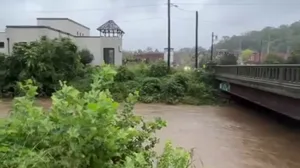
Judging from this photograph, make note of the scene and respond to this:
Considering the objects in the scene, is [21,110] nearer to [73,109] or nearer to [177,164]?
[73,109]

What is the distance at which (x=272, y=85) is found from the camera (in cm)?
1370

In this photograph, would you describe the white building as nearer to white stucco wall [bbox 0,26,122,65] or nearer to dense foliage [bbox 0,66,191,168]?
white stucco wall [bbox 0,26,122,65]

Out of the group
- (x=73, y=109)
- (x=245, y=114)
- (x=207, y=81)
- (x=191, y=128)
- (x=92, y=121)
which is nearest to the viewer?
(x=92, y=121)

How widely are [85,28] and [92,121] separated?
4674cm

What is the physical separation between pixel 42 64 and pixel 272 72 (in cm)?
1578

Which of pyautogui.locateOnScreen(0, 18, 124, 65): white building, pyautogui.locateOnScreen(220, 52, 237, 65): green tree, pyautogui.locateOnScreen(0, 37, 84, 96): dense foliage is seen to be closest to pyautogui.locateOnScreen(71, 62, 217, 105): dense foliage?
pyautogui.locateOnScreen(0, 37, 84, 96): dense foliage

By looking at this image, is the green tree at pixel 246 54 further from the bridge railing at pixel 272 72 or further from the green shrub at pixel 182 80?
the bridge railing at pixel 272 72

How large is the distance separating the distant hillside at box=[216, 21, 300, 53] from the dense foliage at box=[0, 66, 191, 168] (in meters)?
38.7

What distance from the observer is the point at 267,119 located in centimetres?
1888

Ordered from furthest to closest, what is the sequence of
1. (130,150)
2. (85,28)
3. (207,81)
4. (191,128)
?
1. (85,28)
2. (207,81)
3. (191,128)
4. (130,150)

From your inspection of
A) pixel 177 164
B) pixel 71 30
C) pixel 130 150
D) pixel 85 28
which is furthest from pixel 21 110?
pixel 85 28

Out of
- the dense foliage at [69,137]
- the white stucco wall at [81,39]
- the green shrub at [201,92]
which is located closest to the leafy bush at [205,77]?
the green shrub at [201,92]

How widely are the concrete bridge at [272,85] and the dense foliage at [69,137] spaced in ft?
32.0

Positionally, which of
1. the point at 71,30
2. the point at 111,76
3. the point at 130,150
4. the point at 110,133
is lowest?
the point at 130,150
